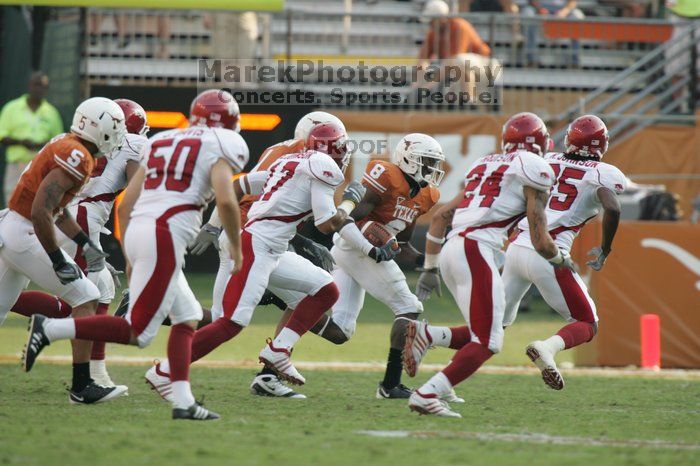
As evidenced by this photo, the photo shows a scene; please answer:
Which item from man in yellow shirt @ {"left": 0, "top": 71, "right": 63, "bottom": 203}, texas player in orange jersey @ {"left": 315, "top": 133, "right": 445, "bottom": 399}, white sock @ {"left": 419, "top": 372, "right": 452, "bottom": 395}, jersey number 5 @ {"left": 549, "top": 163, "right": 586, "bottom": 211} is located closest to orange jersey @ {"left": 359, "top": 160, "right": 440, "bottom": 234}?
texas player in orange jersey @ {"left": 315, "top": 133, "right": 445, "bottom": 399}

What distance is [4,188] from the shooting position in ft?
46.1

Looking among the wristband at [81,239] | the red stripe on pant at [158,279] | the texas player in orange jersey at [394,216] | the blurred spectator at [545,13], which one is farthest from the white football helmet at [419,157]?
the blurred spectator at [545,13]

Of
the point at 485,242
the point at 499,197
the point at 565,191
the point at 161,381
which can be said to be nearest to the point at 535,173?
the point at 499,197

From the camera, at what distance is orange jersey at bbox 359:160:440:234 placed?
7.96 meters

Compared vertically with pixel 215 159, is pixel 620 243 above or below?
below

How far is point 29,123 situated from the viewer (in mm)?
13328

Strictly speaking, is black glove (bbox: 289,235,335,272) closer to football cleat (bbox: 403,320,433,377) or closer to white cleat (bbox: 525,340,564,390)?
football cleat (bbox: 403,320,433,377)

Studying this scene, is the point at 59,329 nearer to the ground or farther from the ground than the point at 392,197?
nearer to the ground

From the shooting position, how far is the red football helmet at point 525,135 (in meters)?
7.20

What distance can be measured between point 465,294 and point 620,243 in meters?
3.96

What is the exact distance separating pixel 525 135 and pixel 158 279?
2.42 meters

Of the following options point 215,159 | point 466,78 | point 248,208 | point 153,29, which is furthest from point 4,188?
point 215,159

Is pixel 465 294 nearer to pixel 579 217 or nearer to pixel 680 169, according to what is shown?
pixel 579 217

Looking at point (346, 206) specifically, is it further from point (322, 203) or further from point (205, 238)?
point (205, 238)
